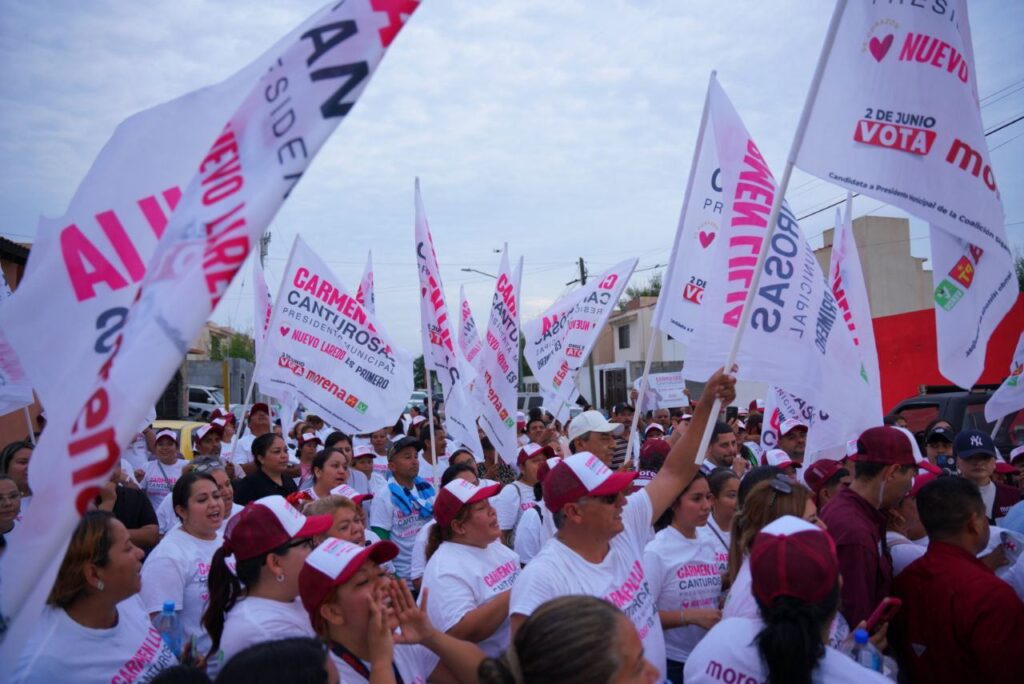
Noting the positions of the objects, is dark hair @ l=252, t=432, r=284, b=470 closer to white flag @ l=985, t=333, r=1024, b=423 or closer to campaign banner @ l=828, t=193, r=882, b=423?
campaign banner @ l=828, t=193, r=882, b=423

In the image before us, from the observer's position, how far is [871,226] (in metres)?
32.8

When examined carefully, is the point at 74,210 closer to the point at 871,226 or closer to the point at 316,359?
the point at 316,359

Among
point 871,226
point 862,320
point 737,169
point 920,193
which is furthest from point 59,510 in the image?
point 871,226

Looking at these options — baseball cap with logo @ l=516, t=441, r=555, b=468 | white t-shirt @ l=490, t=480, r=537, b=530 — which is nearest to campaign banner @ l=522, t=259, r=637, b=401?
baseball cap with logo @ l=516, t=441, r=555, b=468

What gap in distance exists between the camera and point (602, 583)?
3.51m

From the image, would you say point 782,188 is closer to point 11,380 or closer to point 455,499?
point 455,499

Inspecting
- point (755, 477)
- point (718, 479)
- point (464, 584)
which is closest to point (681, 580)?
point (755, 477)

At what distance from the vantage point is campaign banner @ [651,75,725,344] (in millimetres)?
5910

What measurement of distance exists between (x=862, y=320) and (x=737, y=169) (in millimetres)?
1649

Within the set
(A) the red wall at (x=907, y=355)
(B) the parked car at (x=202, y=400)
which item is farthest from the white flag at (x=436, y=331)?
(B) the parked car at (x=202, y=400)

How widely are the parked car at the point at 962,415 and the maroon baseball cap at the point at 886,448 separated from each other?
8433mm

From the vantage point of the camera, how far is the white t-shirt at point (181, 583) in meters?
4.38

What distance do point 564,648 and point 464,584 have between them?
1982 millimetres

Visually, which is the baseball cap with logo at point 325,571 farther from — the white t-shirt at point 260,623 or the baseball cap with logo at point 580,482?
the baseball cap with logo at point 580,482
